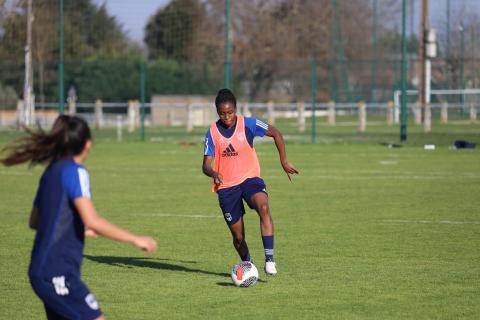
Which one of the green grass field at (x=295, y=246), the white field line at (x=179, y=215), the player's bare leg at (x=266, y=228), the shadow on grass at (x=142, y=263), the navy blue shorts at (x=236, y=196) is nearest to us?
the green grass field at (x=295, y=246)

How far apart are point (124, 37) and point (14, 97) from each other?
7237 millimetres

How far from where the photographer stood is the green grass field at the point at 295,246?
9.34m

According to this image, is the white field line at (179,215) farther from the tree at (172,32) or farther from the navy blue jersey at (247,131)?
the tree at (172,32)

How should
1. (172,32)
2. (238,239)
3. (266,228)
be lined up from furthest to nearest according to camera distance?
1. (172,32)
2. (238,239)
3. (266,228)

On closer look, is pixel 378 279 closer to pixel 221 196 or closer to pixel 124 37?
pixel 221 196

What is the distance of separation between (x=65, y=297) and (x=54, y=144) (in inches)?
34.9

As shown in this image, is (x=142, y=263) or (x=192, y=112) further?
(x=192, y=112)

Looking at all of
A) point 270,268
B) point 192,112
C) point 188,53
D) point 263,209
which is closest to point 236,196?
point 263,209

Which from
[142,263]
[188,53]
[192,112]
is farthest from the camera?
[192,112]

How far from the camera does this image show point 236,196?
35.6 ft

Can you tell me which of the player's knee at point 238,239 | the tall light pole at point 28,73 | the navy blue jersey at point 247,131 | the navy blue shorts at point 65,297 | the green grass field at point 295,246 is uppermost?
the tall light pole at point 28,73

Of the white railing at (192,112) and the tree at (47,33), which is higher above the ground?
the tree at (47,33)

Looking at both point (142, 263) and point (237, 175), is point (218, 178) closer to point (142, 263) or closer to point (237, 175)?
point (237, 175)

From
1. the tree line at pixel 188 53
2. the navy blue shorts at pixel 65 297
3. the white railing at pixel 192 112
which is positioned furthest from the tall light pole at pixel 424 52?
the navy blue shorts at pixel 65 297
